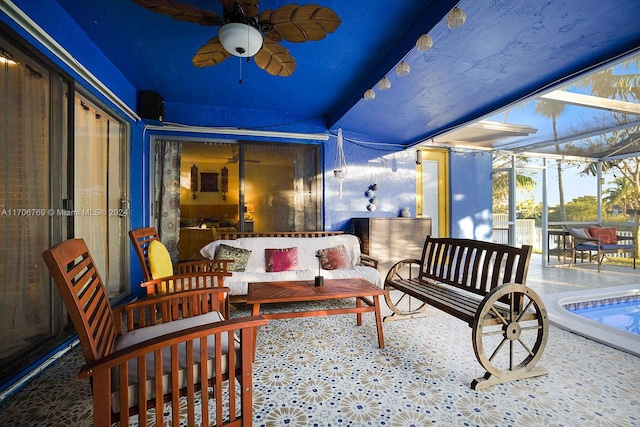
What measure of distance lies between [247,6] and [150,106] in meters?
2.54

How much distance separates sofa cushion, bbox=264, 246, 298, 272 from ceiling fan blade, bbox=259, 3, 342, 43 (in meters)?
2.36

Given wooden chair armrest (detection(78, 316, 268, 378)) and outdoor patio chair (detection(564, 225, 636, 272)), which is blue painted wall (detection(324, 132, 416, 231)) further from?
outdoor patio chair (detection(564, 225, 636, 272))

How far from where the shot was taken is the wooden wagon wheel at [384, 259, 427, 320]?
275 cm

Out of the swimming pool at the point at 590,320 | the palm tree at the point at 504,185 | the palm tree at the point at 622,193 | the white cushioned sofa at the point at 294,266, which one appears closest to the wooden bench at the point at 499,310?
the swimming pool at the point at 590,320

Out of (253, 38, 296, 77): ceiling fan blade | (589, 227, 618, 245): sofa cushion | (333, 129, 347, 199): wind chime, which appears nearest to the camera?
(253, 38, 296, 77): ceiling fan blade

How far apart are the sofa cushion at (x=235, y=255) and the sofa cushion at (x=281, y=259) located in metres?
0.28

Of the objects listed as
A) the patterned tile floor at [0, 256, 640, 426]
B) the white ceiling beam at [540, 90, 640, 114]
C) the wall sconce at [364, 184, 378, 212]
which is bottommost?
the patterned tile floor at [0, 256, 640, 426]

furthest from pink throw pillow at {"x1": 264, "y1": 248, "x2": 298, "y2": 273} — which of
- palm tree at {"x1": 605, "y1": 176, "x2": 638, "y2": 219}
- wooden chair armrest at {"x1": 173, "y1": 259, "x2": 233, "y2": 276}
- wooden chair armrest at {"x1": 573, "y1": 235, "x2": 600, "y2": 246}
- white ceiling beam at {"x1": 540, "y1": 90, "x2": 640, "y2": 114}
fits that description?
palm tree at {"x1": 605, "y1": 176, "x2": 638, "y2": 219}

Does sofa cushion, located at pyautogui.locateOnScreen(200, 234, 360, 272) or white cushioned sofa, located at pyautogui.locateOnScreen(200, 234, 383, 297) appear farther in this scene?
sofa cushion, located at pyautogui.locateOnScreen(200, 234, 360, 272)

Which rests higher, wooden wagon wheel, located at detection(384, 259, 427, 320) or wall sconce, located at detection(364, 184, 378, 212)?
wall sconce, located at detection(364, 184, 378, 212)

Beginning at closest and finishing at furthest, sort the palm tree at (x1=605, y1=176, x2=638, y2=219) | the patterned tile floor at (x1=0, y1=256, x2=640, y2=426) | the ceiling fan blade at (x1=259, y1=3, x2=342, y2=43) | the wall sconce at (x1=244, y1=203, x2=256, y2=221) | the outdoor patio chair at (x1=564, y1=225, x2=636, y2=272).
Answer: the patterned tile floor at (x1=0, y1=256, x2=640, y2=426), the ceiling fan blade at (x1=259, y1=3, x2=342, y2=43), the wall sconce at (x1=244, y1=203, x2=256, y2=221), the outdoor patio chair at (x1=564, y1=225, x2=636, y2=272), the palm tree at (x1=605, y1=176, x2=638, y2=219)

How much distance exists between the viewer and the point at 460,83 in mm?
2850

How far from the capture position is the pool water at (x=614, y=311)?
10.0 feet

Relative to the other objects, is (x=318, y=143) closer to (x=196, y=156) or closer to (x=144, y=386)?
(x=196, y=156)
